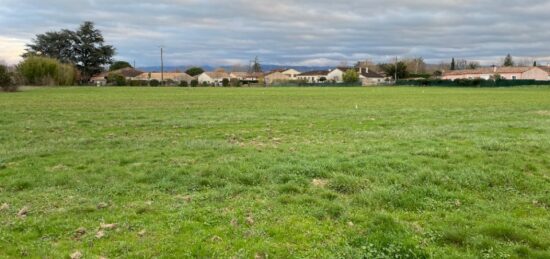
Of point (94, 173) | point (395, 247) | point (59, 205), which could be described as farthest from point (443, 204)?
point (94, 173)

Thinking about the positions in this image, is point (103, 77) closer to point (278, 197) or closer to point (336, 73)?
point (336, 73)

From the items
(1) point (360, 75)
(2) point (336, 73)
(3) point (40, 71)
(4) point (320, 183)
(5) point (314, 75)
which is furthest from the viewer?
(5) point (314, 75)

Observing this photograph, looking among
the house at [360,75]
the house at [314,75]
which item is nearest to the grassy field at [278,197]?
the house at [360,75]

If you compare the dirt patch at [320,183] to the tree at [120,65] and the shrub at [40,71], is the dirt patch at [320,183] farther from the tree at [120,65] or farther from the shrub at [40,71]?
the tree at [120,65]

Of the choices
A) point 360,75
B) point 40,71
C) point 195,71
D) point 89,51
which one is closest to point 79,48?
point 89,51

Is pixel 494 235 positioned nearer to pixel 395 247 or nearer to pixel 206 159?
pixel 395 247

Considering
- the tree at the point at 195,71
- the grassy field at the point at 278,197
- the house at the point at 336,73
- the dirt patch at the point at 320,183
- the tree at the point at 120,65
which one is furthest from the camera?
the tree at the point at 195,71

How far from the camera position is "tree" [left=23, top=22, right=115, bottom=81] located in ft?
372

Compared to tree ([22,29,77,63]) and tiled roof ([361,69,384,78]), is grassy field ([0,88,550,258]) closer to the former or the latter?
tree ([22,29,77,63])

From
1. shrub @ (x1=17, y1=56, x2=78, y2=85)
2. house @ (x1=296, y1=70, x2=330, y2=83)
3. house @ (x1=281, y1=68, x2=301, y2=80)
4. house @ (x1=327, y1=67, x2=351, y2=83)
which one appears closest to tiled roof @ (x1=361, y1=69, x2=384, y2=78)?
house @ (x1=327, y1=67, x2=351, y2=83)

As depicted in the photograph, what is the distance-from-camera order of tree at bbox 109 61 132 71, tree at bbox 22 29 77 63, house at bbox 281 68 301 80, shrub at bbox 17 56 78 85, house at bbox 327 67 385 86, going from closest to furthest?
1. shrub at bbox 17 56 78 85
2. tree at bbox 22 29 77 63
3. house at bbox 327 67 385 86
4. tree at bbox 109 61 132 71
5. house at bbox 281 68 301 80

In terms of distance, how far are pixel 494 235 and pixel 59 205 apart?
236 inches

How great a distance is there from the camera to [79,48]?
115 m

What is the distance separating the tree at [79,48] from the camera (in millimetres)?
113500
